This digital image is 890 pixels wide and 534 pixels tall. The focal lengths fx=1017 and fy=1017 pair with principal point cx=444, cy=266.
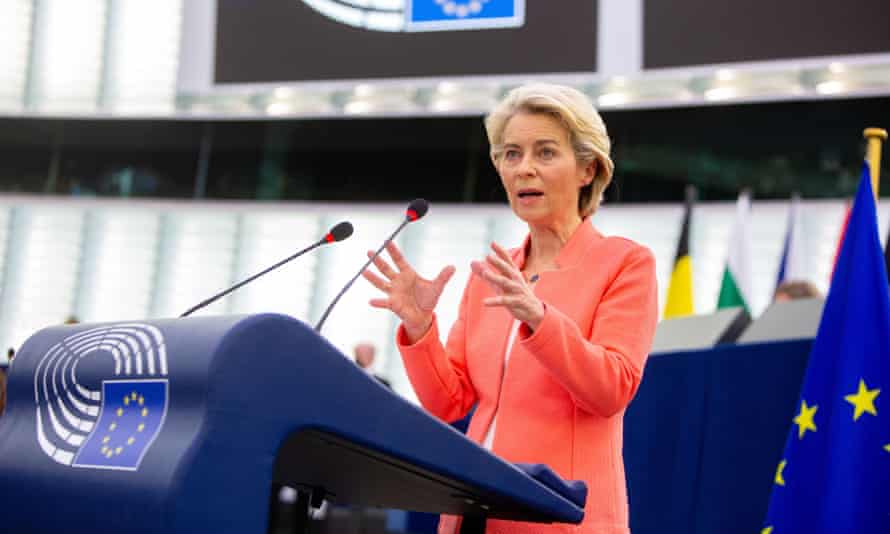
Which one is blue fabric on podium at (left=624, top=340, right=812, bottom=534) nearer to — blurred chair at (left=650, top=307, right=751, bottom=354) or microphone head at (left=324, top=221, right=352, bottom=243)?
blurred chair at (left=650, top=307, right=751, bottom=354)

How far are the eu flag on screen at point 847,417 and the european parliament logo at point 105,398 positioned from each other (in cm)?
189

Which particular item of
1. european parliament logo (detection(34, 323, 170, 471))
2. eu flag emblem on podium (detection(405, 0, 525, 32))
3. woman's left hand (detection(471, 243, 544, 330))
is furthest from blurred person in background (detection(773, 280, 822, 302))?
european parliament logo (detection(34, 323, 170, 471))

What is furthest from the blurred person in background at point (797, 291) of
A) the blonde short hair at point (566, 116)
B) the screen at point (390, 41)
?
the blonde short hair at point (566, 116)

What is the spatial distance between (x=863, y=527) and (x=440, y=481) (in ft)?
5.38

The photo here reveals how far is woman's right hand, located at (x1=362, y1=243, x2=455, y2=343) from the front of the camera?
145 centimetres

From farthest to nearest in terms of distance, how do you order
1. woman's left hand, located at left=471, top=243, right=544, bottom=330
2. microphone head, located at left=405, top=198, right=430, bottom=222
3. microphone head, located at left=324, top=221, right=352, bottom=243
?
1. microphone head, located at left=324, top=221, right=352, bottom=243
2. microphone head, located at left=405, top=198, right=430, bottom=222
3. woman's left hand, located at left=471, top=243, right=544, bottom=330

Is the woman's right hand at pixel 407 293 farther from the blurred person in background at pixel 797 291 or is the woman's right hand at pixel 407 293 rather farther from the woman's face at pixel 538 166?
the blurred person in background at pixel 797 291

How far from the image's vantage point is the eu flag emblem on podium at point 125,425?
0.91m

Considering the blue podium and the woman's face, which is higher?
the woman's face

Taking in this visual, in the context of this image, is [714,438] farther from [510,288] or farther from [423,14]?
[423,14]

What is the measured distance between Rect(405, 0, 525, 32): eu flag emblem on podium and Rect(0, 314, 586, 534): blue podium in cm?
554

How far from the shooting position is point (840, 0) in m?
5.77

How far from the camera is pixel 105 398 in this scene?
39.1 inches

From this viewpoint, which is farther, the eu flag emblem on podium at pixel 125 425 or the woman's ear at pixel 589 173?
the woman's ear at pixel 589 173
